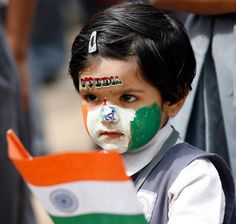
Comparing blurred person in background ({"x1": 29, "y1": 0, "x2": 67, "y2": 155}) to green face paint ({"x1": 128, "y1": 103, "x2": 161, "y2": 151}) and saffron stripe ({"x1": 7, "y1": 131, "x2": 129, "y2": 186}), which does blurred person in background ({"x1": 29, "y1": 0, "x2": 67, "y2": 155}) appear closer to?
green face paint ({"x1": 128, "y1": 103, "x2": 161, "y2": 151})

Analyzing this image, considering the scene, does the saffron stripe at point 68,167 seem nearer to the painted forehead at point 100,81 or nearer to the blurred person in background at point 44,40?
the painted forehead at point 100,81

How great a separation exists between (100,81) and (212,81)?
538mm

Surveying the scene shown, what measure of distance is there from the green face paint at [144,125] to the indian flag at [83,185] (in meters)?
0.34

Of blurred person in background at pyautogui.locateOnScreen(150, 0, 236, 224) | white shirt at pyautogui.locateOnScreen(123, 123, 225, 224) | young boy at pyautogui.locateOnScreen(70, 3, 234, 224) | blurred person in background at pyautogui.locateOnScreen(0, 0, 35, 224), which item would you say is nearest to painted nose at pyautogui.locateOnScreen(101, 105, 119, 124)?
young boy at pyautogui.locateOnScreen(70, 3, 234, 224)

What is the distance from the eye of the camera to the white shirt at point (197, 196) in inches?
97.3

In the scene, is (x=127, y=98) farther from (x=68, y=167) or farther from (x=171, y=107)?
(x=68, y=167)

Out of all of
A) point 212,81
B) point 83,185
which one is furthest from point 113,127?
point 212,81

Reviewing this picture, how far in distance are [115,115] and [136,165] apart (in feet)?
0.58

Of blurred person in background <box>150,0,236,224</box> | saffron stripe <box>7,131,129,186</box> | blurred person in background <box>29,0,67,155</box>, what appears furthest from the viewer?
blurred person in background <box>29,0,67,155</box>

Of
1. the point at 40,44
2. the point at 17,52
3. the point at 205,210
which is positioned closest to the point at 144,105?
the point at 205,210

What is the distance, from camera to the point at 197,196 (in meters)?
2.49

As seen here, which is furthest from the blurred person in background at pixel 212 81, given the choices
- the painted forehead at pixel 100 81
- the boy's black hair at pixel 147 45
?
the painted forehead at pixel 100 81

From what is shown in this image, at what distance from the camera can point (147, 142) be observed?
2.67 m

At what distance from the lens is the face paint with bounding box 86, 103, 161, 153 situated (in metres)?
2.59
